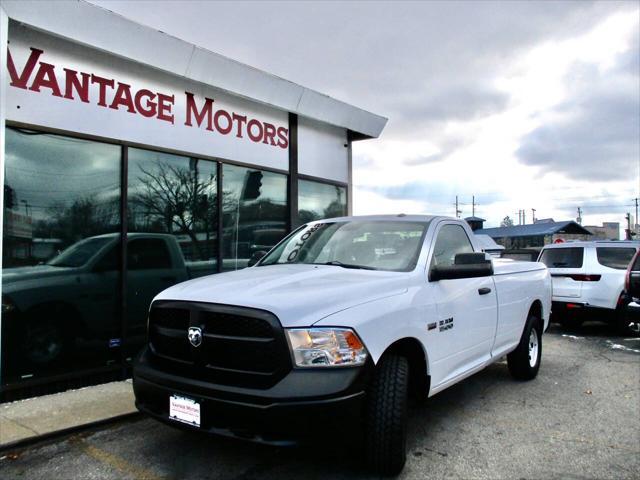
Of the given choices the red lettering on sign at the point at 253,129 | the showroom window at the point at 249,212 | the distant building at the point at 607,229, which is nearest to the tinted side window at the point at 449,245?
the showroom window at the point at 249,212

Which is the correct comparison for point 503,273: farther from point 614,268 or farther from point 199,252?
point 614,268

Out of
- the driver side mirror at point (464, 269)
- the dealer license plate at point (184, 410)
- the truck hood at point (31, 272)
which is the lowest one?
the dealer license plate at point (184, 410)

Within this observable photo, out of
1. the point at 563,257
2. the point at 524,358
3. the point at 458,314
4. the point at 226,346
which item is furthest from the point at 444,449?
the point at 563,257

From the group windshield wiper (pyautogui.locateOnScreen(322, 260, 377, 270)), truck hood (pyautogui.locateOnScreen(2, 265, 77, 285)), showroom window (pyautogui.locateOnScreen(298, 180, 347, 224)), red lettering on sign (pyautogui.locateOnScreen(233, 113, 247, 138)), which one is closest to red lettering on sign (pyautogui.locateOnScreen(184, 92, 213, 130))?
red lettering on sign (pyautogui.locateOnScreen(233, 113, 247, 138))

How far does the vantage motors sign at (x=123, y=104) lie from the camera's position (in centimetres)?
520

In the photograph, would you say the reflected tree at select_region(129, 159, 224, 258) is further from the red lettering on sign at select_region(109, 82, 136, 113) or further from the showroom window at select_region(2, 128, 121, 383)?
the red lettering on sign at select_region(109, 82, 136, 113)

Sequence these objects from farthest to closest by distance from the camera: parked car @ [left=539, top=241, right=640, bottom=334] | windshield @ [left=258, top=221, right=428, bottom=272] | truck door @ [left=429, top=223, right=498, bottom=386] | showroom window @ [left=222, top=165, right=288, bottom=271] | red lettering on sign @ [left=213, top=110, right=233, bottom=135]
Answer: parked car @ [left=539, top=241, right=640, bottom=334], showroom window @ [left=222, top=165, right=288, bottom=271], red lettering on sign @ [left=213, top=110, right=233, bottom=135], windshield @ [left=258, top=221, right=428, bottom=272], truck door @ [left=429, top=223, right=498, bottom=386]

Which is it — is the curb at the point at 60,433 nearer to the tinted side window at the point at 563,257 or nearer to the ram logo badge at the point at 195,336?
the ram logo badge at the point at 195,336

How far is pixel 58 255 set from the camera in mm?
5465

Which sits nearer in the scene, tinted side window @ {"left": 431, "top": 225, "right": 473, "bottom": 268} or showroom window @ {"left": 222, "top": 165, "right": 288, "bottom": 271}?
tinted side window @ {"left": 431, "top": 225, "right": 473, "bottom": 268}

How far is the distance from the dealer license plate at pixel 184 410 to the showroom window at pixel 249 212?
4438 mm

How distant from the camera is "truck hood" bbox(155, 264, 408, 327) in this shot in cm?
296

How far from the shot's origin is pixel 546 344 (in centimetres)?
848

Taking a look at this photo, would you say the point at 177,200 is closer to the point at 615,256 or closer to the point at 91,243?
the point at 91,243
